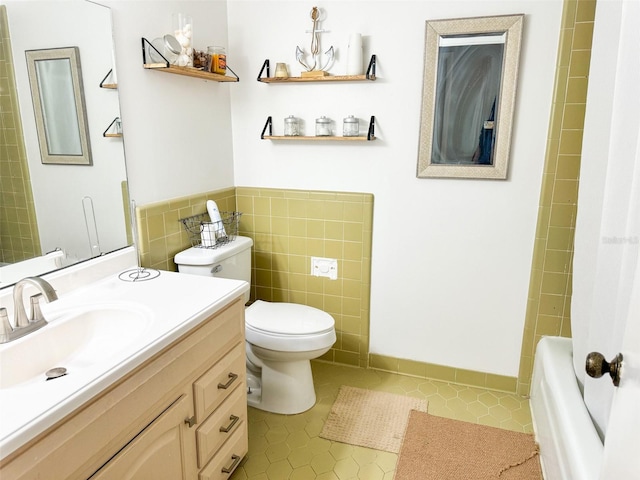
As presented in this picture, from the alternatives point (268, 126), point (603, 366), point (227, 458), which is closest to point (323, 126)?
point (268, 126)

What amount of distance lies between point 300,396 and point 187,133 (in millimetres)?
1405

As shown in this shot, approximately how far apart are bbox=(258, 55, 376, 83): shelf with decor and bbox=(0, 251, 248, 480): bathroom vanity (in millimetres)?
1161

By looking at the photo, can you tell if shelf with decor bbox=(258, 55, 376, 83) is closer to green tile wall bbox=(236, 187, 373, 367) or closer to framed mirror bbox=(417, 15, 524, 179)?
framed mirror bbox=(417, 15, 524, 179)

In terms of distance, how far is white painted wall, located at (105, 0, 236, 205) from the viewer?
1.73m

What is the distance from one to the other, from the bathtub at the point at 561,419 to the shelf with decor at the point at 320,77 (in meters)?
1.52

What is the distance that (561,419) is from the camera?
4.82 ft

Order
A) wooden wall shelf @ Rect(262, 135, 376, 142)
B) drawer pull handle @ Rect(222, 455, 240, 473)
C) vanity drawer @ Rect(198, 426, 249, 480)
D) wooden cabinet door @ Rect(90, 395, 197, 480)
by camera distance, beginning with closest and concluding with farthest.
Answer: wooden cabinet door @ Rect(90, 395, 197, 480) < vanity drawer @ Rect(198, 426, 249, 480) < drawer pull handle @ Rect(222, 455, 240, 473) < wooden wall shelf @ Rect(262, 135, 376, 142)

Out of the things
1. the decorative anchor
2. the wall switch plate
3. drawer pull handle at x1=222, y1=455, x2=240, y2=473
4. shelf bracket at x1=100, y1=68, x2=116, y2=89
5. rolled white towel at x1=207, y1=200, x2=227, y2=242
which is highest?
the decorative anchor

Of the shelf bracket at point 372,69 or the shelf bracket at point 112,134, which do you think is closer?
the shelf bracket at point 112,134

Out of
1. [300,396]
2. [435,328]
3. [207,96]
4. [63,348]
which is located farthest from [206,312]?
[435,328]

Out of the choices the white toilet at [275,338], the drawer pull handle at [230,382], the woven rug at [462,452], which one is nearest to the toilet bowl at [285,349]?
the white toilet at [275,338]

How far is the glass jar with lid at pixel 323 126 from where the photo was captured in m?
2.25

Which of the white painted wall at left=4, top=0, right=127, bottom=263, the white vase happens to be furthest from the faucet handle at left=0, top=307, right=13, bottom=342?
the white vase

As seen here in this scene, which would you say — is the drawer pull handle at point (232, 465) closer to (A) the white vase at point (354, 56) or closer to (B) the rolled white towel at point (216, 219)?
(B) the rolled white towel at point (216, 219)
